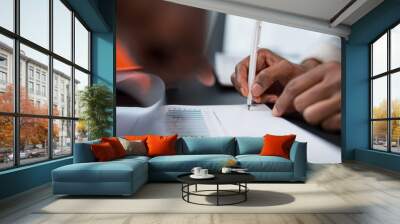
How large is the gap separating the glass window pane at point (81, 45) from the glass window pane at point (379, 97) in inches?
274

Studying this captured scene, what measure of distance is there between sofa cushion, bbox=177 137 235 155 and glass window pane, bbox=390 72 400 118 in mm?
3840

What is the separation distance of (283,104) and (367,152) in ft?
7.52

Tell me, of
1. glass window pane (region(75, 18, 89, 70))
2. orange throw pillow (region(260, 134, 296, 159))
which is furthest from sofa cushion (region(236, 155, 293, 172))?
glass window pane (region(75, 18, 89, 70))

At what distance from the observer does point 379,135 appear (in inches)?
356

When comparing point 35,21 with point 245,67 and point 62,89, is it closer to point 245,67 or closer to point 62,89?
point 62,89

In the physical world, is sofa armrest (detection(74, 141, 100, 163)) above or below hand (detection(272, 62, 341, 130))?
below

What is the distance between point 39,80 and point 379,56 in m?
7.65

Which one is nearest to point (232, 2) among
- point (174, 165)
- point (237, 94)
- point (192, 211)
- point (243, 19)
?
point (243, 19)

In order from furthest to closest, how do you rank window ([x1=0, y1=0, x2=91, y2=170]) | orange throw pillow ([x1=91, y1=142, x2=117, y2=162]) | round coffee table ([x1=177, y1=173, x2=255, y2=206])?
1. orange throw pillow ([x1=91, y1=142, x2=117, y2=162])
2. window ([x1=0, y1=0, x2=91, y2=170])
3. round coffee table ([x1=177, y1=173, x2=255, y2=206])

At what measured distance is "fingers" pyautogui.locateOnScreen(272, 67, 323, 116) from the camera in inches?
374

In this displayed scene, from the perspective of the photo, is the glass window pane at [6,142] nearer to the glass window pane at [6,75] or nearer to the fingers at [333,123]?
the glass window pane at [6,75]

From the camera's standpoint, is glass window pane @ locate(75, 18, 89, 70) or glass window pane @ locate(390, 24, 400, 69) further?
glass window pane @ locate(390, 24, 400, 69)

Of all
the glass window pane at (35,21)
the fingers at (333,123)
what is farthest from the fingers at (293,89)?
the glass window pane at (35,21)

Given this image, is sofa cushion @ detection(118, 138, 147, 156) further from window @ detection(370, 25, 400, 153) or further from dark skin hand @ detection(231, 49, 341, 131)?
window @ detection(370, 25, 400, 153)
